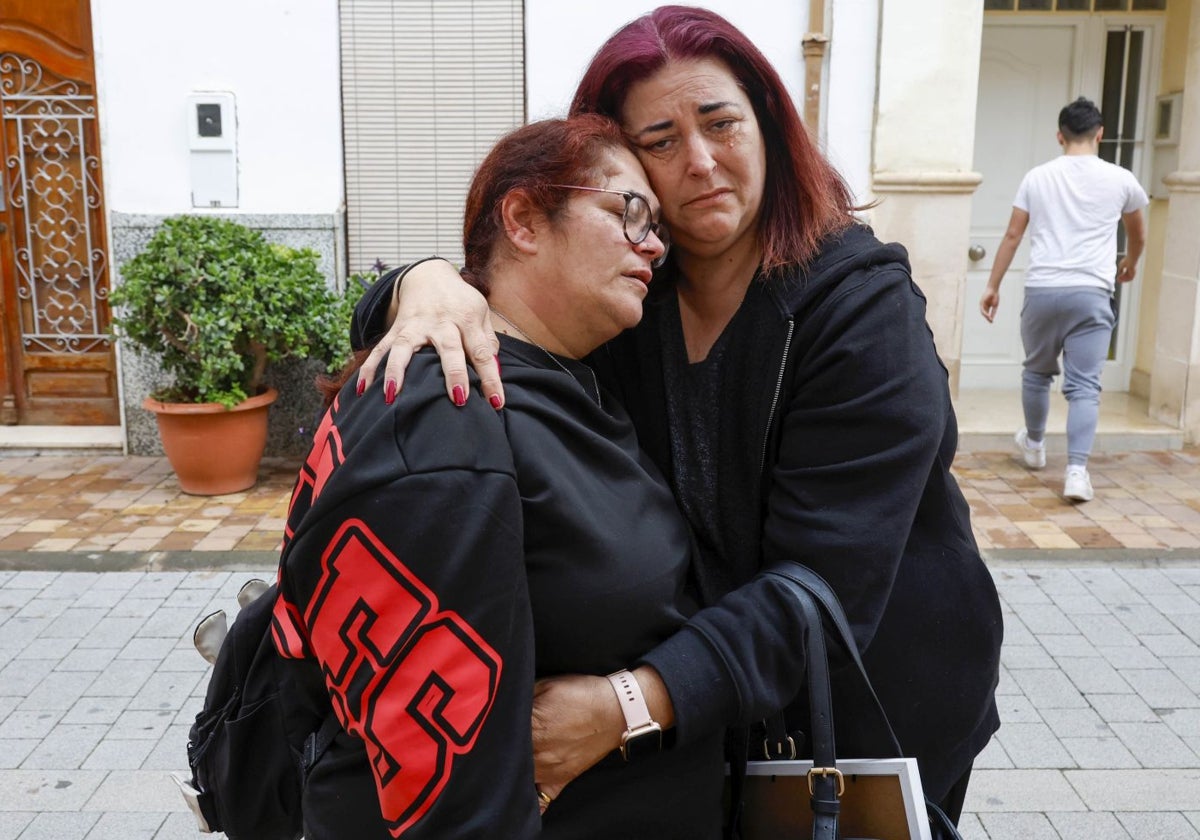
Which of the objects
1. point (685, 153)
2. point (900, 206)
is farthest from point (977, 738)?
point (900, 206)

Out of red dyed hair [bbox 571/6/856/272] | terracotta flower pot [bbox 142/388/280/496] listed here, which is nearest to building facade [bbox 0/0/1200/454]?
terracotta flower pot [bbox 142/388/280/496]

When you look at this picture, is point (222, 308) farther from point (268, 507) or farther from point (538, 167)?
point (538, 167)

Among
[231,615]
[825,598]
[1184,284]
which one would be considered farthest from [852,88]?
[825,598]

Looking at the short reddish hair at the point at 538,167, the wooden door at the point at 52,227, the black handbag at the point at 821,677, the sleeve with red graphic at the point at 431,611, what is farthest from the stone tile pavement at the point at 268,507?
the sleeve with red graphic at the point at 431,611

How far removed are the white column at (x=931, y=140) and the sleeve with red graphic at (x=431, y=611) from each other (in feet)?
20.3

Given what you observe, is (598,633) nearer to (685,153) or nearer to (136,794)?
(685,153)

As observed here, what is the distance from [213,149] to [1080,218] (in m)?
5.13

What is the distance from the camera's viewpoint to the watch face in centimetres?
168

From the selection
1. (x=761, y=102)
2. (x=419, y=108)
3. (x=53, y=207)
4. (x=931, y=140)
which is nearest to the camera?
(x=761, y=102)

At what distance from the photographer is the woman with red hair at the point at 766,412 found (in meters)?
1.73

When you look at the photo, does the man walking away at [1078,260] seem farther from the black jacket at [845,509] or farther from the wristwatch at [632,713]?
the wristwatch at [632,713]

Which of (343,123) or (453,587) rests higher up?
(343,123)

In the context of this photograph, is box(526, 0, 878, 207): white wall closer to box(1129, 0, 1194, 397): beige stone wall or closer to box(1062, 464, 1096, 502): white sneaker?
box(1062, 464, 1096, 502): white sneaker

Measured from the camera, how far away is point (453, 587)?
1.48 meters
